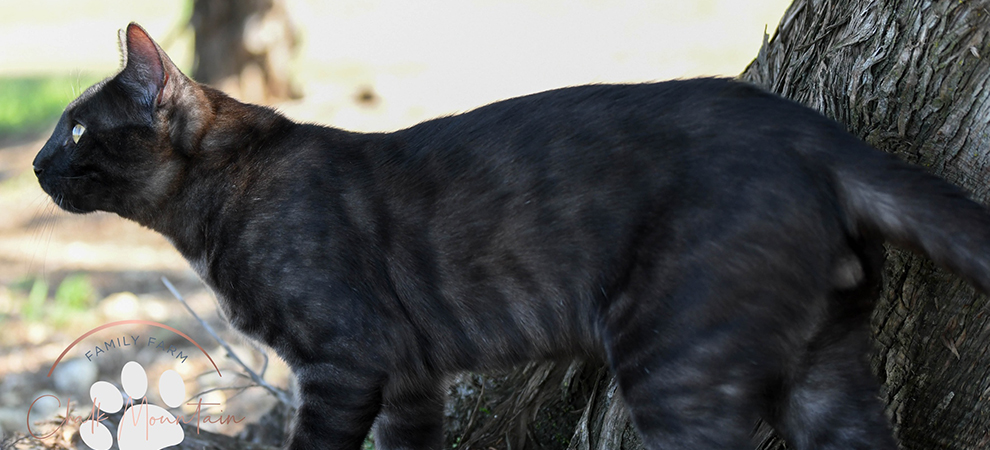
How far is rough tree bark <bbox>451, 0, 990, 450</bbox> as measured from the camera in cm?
244

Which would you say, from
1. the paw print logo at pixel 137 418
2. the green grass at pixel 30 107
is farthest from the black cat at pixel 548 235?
the green grass at pixel 30 107

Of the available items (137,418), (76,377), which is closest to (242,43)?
(76,377)

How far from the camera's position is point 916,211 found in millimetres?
2047

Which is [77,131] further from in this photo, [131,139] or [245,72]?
[245,72]

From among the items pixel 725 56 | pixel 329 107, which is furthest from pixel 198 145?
pixel 725 56

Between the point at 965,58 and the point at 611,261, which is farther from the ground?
the point at 965,58

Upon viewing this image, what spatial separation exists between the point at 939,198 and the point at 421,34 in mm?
11254

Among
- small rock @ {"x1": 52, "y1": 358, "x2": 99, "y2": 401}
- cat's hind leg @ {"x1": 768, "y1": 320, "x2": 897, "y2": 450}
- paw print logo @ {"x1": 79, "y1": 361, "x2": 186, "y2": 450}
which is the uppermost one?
cat's hind leg @ {"x1": 768, "y1": 320, "x2": 897, "y2": 450}

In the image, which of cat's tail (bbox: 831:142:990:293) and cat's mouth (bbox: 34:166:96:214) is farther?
cat's mouth (bbox: 34:166:96:214)

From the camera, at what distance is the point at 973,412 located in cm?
248

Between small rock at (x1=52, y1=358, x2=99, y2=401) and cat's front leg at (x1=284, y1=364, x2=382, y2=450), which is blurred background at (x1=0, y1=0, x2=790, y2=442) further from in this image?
cat's front leg at (x1=284, y1=364, x2=382, y2=450)

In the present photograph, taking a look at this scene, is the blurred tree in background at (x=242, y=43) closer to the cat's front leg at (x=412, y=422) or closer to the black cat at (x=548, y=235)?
the black cat at (x=548, y=235)

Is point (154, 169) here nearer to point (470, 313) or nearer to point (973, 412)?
point (470, 313)

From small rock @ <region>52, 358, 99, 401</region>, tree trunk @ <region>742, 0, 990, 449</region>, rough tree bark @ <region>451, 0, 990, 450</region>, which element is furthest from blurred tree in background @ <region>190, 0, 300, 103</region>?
tree trunk @ <region>742, 0, 990, 449</region>
